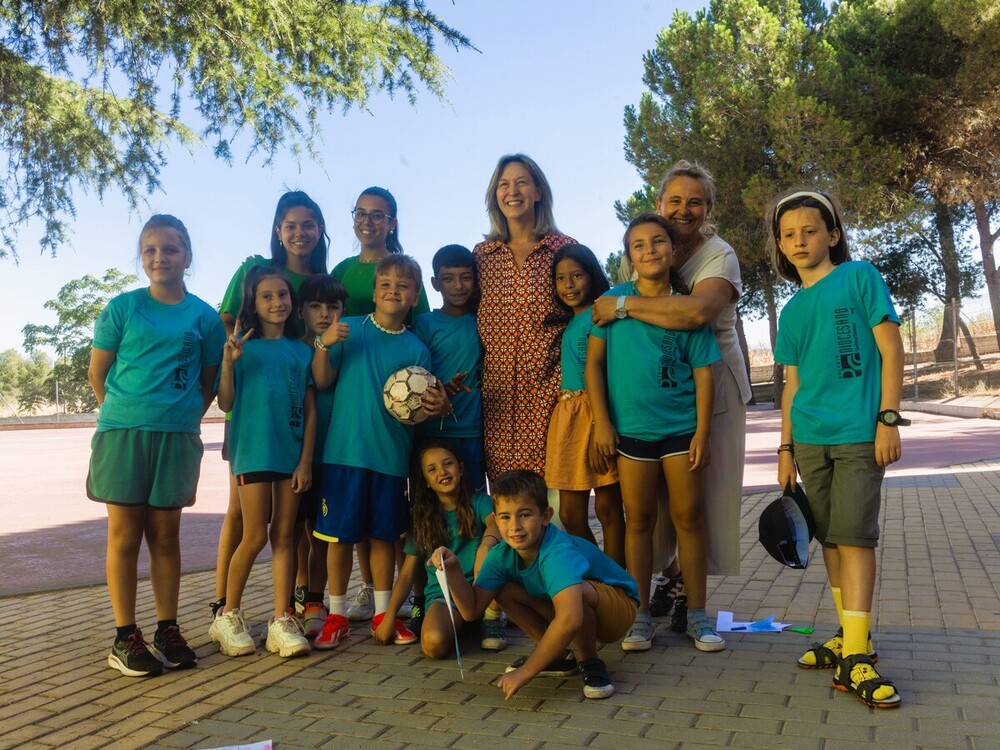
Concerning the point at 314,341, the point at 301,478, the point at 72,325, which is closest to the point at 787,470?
the point at 301,478

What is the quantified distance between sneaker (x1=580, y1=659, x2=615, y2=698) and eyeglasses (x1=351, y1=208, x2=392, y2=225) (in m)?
2.57

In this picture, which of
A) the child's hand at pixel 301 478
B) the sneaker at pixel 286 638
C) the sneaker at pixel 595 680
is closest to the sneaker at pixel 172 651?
the sneaker at pixel 286 638

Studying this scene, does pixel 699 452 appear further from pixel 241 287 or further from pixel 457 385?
pixel 241 287

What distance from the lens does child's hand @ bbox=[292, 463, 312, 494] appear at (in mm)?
4309

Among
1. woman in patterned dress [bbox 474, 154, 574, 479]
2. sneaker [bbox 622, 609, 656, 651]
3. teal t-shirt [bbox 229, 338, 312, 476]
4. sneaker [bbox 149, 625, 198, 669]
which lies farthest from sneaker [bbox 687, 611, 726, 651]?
sneaker [bbox 149, 625, 198, 669]

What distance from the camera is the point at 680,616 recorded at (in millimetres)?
4430

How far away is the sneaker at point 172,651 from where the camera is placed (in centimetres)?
406

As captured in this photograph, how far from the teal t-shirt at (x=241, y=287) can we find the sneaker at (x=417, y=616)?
151cm

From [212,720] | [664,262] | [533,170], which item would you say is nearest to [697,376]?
[664,262]

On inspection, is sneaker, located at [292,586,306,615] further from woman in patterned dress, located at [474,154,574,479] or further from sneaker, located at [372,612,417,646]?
woman in patterned dress, located at [474,154,574,479]

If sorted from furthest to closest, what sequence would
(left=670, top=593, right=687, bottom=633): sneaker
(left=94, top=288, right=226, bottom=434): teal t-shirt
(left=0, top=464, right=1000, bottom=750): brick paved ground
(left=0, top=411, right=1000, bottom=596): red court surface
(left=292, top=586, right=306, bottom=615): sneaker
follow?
(left=0, top=411, right=1000, bottom=596): red court surface, (left=292, top=586, right=306, bottom=615): sneaker, (left=670, top=593, right=687, bottom=633): sneaker, (left=94, top=288, right=226, bottom=434): teal t-shirt, (left=0, top=464, right=1000, bottom=750): brick paved ground

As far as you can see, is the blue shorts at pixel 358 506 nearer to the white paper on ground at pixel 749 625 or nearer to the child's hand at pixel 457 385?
the child's hand at pixel 457 385

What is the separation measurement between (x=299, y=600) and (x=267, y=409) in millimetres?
1137

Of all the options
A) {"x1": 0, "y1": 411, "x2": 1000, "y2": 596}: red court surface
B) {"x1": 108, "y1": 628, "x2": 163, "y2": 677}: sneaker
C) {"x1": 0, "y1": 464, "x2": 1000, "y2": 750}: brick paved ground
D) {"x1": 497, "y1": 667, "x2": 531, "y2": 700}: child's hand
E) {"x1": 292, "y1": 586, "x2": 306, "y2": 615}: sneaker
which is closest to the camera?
{"x1": 0, "y1": 464, "x2": 1000, "y2": 750}: brick paved ground
